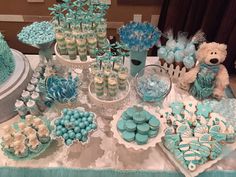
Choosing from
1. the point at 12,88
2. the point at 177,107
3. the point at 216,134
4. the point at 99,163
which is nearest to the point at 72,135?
the point at 99,163

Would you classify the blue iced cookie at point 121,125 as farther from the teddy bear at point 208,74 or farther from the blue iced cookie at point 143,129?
the teddy bear at point 208,74

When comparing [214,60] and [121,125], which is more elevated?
[214,60]

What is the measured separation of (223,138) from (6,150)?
0.87 metres

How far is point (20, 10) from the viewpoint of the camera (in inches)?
84.4

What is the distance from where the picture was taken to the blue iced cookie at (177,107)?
1.24m

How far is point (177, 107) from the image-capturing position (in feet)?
4.10

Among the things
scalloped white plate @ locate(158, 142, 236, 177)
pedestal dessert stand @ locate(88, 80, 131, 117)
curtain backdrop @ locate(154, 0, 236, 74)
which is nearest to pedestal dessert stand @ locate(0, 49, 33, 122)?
pedestal dessert stand @ locate(88, 80, 131, 117)

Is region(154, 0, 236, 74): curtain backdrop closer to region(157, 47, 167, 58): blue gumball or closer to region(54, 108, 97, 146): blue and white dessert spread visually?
region(157, 47, 167, 58): blue gumball

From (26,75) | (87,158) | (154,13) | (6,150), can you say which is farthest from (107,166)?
(154,13)

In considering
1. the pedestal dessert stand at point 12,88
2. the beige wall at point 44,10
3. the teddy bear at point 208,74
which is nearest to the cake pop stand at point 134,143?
the teddy bear at point 208,74

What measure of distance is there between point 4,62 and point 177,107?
80 centimetres

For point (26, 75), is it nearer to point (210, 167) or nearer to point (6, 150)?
point (6, 150)

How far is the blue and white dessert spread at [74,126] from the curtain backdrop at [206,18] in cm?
106

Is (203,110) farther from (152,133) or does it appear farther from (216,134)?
(152,133)
